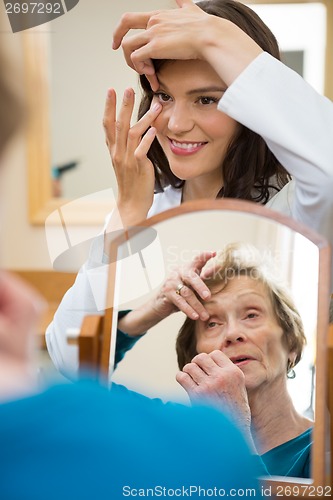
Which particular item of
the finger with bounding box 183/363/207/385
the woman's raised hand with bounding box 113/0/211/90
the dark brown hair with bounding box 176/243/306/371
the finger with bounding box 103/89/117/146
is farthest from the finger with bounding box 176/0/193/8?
the finger with bounding box 183/363/207/385

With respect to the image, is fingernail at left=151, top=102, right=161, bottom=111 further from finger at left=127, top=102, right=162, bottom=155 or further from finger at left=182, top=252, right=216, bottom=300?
finger at left=182, top=252, right=216, bottom=300

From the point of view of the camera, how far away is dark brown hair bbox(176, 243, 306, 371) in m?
0.65

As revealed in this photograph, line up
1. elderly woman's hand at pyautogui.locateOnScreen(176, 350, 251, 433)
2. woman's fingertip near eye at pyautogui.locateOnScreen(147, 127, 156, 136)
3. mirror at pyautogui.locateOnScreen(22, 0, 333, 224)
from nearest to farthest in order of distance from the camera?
1. elderly woman's hand at pyautogui.locateOnScreen(176, 350, 251, 433)
2. woman's fingertip near eye at pyautogui.locateOnScreen(147, 127, 156, 136)
3. mirror at pyautogui.locateOnScreen(22, 0, 333, 224)

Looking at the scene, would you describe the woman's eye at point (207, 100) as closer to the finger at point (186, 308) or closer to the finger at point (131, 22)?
the finger at point (131, 22)

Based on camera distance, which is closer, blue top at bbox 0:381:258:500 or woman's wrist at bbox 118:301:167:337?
blue top at bbox 0:381:258:500

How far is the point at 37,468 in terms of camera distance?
238 millimetres

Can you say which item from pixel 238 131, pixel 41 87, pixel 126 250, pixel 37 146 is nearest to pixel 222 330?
pixel 126 250

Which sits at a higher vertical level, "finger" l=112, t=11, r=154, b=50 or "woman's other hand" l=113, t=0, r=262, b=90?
"finger" l=112, t=11, r=154, b=50

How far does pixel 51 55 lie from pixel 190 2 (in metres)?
0.31

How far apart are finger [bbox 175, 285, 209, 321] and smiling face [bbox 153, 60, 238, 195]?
15 centimetres

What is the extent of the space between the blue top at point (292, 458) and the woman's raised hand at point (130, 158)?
24 centimetres

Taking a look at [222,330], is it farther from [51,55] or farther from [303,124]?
[51,55]

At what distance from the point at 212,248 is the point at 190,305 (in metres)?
0.06

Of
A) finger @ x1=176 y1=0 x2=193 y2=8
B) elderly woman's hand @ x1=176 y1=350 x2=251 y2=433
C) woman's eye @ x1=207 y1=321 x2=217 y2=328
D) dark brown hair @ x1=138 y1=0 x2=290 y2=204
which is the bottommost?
elderly woman's hand @ x1=176 y1=350 x2=251 y2=433
